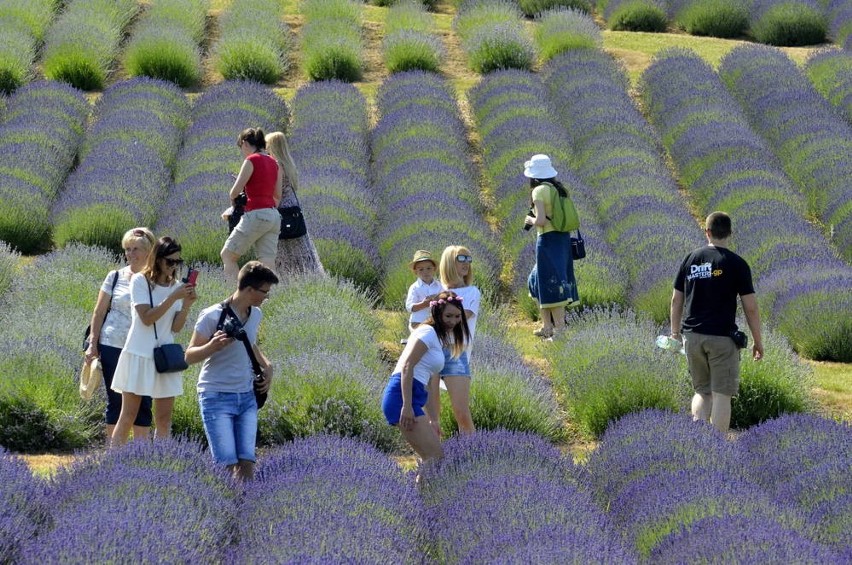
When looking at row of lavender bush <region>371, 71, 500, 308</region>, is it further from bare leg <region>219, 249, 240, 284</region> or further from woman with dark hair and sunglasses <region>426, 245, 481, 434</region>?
woman with dark hair and sunglasses <region>426, 245, 481, 434</region>

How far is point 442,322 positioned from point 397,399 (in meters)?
0.38

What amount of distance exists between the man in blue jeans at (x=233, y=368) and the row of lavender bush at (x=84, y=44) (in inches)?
437

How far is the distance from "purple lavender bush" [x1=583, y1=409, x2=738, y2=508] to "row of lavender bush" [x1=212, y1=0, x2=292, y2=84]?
10337 mm

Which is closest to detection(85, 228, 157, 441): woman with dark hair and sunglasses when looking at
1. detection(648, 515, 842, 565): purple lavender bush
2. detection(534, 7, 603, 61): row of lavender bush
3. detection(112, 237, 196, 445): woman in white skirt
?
detection(112, 237, 196, 445): woman in white skirt

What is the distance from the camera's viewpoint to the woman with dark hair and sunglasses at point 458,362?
6.74 m

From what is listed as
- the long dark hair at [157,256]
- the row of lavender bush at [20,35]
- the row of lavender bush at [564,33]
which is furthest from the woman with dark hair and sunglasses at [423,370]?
the row of lavender bush at [564,33]

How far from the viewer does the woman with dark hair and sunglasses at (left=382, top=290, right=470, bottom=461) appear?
613 cm

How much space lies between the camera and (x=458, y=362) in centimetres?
675

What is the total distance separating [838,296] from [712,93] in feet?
21.1

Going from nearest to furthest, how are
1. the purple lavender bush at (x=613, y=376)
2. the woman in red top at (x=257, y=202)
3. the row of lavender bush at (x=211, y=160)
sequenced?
the purple lavender bush at (x=613, y=376) → the woman in red top at (x=257, y=202) → the row of lavender bush at (x=211, y=160)

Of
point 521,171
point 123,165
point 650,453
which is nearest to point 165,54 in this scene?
point 123,165

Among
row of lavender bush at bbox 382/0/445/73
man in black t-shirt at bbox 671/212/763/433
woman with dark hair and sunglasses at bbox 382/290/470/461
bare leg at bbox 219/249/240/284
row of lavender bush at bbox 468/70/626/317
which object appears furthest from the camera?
row of lavender bush at bbox 382/0/445/73

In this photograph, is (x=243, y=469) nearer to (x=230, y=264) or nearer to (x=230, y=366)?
(x=230, y=366)

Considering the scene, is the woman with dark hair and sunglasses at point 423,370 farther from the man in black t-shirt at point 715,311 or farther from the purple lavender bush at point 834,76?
the purple lavender bush at point 834,76
